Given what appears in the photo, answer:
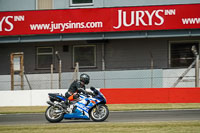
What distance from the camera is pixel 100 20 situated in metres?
24.7

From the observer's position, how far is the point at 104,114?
13.0m

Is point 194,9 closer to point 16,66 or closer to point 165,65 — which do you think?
point 165,65

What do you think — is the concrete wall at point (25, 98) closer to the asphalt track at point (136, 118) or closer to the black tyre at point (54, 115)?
the asphalt track at point (136, 118)

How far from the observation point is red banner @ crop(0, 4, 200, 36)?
79.3 ft

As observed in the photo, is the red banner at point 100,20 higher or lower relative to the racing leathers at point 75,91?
higher

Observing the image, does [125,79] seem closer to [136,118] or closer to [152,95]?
[152,95]

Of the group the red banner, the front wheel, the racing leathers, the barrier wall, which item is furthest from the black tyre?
the red banner

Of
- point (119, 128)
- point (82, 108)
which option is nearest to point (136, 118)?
point (82, 108)

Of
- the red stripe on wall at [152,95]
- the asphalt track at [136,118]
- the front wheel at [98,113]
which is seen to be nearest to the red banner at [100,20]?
the red stripe on wall at [152,95]

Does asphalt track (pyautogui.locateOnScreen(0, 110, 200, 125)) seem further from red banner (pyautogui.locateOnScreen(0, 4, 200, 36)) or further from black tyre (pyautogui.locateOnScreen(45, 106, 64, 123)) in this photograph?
red banner (pyautogui.locateOnScreen(0, 4, 200, 36))

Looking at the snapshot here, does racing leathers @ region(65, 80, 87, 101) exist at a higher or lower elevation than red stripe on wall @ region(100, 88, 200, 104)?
higher

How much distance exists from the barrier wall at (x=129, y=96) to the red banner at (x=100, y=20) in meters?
4.58

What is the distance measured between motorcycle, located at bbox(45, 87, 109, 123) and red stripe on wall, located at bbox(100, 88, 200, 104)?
802cm

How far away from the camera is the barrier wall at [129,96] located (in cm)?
2077
